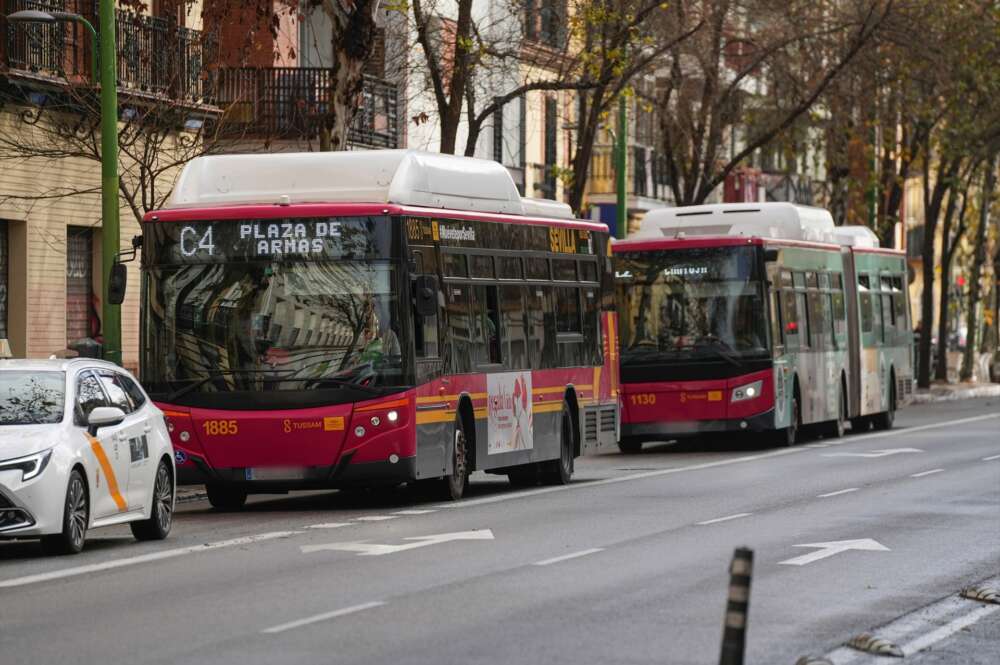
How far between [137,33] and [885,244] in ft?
93.2

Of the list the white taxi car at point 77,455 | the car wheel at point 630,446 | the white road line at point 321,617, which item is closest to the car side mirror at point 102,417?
the white taxi car at point 77,455

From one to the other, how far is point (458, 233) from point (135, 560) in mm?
7146

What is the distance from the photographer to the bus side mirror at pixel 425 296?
20.6 m

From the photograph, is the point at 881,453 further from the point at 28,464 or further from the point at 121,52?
the point at 28,464

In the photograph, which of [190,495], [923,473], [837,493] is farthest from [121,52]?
[837,493]

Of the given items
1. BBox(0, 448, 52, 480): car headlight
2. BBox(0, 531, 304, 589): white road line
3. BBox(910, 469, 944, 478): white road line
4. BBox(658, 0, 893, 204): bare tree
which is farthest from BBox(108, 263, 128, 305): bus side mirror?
BBox(658, 0, 893, 204): bare tree

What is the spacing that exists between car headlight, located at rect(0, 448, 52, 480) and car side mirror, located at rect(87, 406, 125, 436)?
73 cm

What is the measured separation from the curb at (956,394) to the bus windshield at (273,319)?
112 ft

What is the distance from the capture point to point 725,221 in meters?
33.2

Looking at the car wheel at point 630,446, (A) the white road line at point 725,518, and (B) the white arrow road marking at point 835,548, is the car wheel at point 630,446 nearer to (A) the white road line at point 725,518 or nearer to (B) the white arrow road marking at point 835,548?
(A) the white road line at point 725,518

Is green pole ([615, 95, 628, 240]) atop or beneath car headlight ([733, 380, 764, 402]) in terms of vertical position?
atop

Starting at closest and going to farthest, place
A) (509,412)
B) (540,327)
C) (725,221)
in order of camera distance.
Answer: (509,412)
(540,327)
(725,221)

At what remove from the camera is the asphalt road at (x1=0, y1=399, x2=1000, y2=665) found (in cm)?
1111

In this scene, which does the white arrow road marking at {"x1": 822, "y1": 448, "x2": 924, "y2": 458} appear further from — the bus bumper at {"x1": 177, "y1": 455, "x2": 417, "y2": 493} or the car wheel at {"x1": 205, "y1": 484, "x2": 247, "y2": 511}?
the bus bumper at {"x1": 177, "y1": 455, "x2": 417, "y2": 493}
